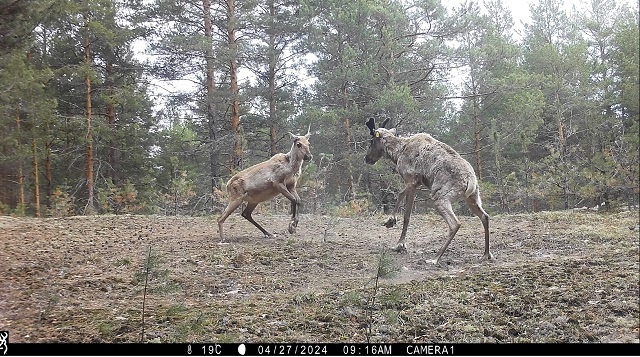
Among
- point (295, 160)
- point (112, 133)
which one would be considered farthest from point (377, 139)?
point (112, 133)

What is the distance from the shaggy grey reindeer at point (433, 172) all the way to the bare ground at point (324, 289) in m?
0.33

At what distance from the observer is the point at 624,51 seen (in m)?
2.24

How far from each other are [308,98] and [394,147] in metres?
3.02

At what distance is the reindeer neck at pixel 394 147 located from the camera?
538cm

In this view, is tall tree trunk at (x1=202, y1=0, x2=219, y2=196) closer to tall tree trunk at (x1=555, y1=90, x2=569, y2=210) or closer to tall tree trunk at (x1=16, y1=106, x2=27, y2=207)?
tall tree trunk at (x1=16, y1=106, x2=27, y2=207)

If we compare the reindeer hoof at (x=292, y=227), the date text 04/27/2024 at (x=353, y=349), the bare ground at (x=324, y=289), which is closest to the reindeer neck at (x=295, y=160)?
the reindeer hoof at (x=292, y=227)

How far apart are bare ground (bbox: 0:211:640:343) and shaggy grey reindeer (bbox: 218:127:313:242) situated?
91 cm

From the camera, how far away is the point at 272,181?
5.96 metres

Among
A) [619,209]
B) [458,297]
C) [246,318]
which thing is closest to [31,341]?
[246,318]

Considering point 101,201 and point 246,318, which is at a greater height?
point 101,201

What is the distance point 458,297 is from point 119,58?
725 cm

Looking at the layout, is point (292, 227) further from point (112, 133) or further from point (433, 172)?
point (112, 133)

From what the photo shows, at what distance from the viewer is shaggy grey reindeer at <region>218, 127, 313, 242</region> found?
5.91 meters

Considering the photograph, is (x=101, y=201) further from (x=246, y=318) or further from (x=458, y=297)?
(x=458, y=297)
